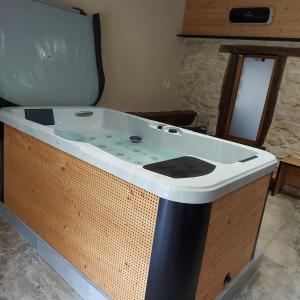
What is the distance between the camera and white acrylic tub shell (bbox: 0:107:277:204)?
45.8 inches

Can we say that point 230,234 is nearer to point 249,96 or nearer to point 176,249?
point 176,249

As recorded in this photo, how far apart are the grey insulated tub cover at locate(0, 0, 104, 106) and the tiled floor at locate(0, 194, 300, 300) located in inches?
44.7

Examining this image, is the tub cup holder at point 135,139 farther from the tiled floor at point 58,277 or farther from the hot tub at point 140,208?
the tiled floor at point 58,277

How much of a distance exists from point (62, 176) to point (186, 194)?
829 millimetres

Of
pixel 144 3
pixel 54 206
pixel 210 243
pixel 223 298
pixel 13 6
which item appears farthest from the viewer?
pixel 144 3

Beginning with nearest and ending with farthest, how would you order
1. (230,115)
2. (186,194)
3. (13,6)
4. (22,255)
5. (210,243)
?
(186,194) < (210,243) < (22,255) < (13,6) < (230,115)

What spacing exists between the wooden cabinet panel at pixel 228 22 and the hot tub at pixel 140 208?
2123 mm

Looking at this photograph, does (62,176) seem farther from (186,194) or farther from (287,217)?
(287,217)

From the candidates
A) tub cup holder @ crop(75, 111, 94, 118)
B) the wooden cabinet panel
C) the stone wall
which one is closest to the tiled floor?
tub cup holder @ crop(75, 111, 94, 118)

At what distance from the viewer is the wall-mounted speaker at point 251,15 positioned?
3400 mm

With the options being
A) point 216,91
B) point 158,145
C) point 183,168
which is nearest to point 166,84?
point 216,91

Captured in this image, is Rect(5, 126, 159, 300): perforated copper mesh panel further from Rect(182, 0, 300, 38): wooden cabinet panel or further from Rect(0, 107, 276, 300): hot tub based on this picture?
Rect(182, 0, 300, 38): wooden cabinet panel

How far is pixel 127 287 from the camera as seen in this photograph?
4.46 feet

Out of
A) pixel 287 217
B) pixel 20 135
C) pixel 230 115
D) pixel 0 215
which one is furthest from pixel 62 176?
pixel 230 115
